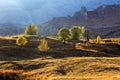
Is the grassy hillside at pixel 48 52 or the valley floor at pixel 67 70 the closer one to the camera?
the valley floor at pixel 67 70

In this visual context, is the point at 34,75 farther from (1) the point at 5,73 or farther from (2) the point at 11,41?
(2) the point at 11,41

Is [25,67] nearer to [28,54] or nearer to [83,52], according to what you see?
[28,54]

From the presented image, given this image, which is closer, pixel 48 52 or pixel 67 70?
pixel 67 70

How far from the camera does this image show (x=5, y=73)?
202ft

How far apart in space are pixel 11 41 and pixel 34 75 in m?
96.6

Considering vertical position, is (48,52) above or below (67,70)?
above

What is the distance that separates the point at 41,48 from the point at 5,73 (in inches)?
2296

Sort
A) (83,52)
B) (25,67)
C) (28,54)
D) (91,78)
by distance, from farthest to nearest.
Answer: (83,52), (28,54), (25,67), (91,78)

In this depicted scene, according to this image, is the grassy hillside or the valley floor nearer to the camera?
A: the valley floor

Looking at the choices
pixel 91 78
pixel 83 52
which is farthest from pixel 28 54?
pixel 91 78

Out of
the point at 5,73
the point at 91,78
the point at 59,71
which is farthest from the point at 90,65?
the point at 5,73

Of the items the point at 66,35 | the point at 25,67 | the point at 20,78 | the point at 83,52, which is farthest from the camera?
the point at 66,35

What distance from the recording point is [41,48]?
11969cm

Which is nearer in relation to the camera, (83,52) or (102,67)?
(102,67)
